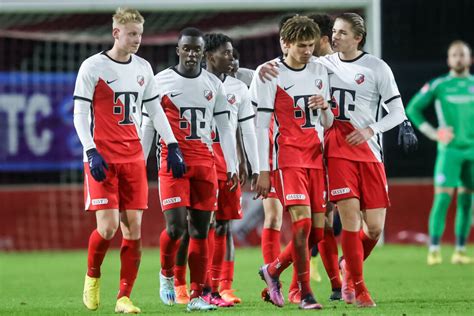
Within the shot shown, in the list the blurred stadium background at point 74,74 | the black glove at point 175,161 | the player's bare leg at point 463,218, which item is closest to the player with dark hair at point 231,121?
the black glove at point 175,161

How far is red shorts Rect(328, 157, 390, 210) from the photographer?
8.75 metres

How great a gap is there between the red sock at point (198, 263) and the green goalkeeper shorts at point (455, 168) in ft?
20.2

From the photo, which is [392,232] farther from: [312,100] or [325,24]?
[312,100]

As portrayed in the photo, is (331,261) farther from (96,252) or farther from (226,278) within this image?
(96,252)

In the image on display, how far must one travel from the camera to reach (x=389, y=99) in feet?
28.9

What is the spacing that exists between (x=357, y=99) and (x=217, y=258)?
187cm

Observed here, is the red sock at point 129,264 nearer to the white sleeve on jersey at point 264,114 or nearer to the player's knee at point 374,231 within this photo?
the white sleeve on jersey at point 264,114

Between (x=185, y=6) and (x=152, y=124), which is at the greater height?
(x=185, y=6)

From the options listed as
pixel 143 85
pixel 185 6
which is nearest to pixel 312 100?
pixel 143 85

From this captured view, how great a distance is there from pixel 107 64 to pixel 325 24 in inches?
89.6

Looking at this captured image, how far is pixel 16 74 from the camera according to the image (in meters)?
18.0

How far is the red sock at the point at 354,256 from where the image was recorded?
8.66 metres

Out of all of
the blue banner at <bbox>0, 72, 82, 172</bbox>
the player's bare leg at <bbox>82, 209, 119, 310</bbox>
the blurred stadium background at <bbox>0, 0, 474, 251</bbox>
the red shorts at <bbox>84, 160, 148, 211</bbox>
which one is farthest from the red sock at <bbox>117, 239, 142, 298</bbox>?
the blue banner at <bbox>0, 72, 82, 172</bbox>

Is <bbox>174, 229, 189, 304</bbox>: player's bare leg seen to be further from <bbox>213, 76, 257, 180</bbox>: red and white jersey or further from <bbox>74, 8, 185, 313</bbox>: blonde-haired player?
<bbox>74, 8, 185, 313</bbox>: blonde-haired player
